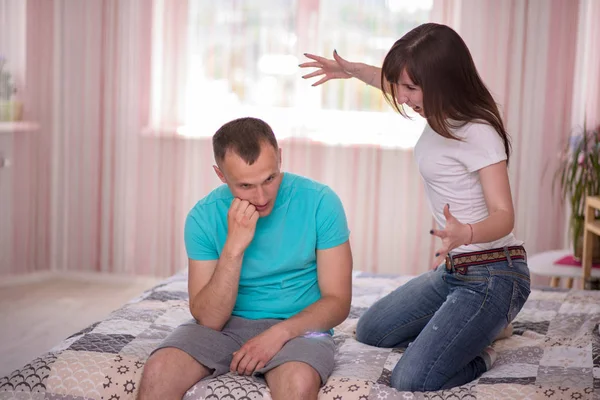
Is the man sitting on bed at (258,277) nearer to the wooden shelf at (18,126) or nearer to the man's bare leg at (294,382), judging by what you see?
the man's bare leg at (294,382)

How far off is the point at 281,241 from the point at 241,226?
0.15 metres

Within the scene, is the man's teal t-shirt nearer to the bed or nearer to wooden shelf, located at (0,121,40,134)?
the bed

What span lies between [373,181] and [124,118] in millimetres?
1440

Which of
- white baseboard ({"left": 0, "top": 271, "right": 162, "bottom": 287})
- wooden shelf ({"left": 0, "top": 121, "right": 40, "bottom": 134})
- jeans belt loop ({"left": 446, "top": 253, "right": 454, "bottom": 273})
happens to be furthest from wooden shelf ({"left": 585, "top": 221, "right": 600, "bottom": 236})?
wooden shelf ({"left": 0, "top": 121, "right": 40, "bottom": 134})

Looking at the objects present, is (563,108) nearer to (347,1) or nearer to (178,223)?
(347,1)

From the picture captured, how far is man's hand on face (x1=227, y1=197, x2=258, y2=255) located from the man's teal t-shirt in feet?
0.38

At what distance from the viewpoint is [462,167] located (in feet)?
7.08

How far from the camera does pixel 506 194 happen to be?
2.02 meters

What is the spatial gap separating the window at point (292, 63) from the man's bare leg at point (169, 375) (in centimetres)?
256

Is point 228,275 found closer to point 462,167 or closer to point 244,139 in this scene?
point 244,139

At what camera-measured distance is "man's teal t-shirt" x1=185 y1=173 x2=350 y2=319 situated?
212 centimetres

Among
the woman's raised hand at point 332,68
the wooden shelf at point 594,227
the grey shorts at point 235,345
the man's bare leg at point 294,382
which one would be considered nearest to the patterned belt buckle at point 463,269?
the grey shorts at point 235,345

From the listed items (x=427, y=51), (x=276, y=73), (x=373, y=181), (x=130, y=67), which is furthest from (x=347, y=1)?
(x=427, y=51)

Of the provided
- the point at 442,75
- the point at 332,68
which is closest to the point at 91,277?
the point at 332,68
